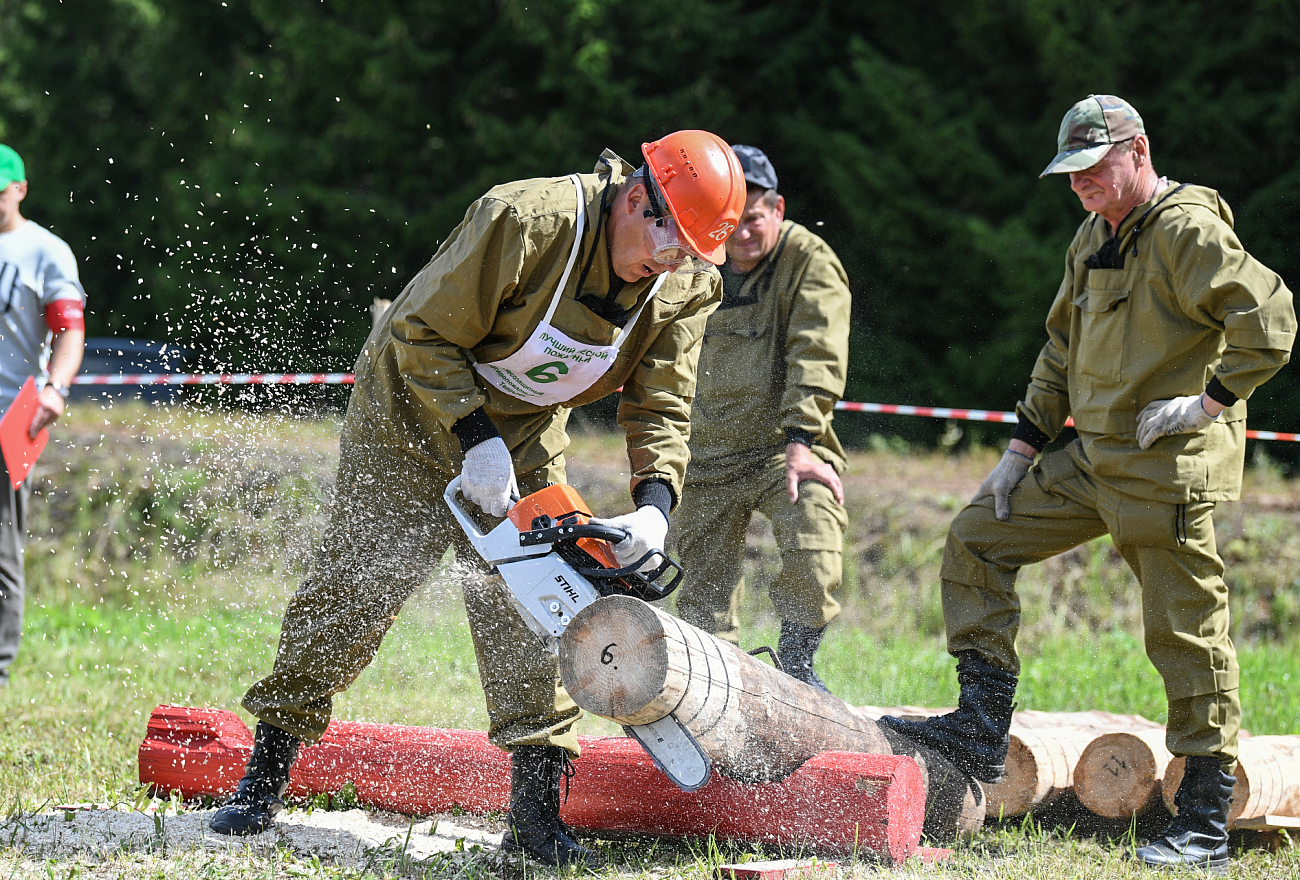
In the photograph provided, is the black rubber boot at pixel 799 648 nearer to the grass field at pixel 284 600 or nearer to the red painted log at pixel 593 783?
the grass field at pixel 284 600

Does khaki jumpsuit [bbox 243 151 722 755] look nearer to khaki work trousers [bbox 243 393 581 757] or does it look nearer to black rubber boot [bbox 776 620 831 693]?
khaki work trousers [bbox 243 393 581 757]

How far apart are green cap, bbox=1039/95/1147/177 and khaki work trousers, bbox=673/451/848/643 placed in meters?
1.49

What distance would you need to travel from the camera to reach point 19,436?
4.78 m

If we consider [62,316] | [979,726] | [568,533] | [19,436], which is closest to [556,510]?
[568,533]

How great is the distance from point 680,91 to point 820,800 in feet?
34.6

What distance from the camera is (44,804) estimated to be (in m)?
3.60

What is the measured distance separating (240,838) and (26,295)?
2752mm

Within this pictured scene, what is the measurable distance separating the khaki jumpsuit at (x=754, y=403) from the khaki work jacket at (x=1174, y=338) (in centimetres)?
102

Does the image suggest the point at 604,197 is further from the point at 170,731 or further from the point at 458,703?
the point at 458,703

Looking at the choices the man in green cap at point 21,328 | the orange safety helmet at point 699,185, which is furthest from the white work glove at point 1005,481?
the man in green cap at point 21,328

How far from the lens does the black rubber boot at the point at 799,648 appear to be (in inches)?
174

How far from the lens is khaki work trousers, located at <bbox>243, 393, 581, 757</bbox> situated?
3400 mm

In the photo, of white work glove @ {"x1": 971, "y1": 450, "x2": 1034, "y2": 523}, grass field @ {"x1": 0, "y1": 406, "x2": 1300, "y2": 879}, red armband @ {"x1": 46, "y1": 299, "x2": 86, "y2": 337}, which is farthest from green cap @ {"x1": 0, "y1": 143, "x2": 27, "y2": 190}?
white work glove @ {"x1": 971, "y1": 450, "x2": 1034, "y2": 523}

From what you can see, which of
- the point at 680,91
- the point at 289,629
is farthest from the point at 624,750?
the point at 680,91
